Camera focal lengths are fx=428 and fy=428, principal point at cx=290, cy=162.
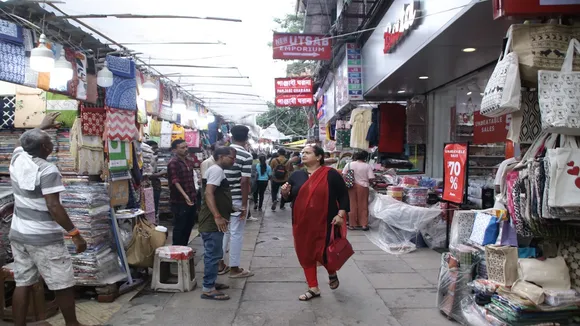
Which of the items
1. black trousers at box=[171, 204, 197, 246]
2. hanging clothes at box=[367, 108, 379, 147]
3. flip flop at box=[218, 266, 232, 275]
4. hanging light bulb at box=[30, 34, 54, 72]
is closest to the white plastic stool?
flip flop at box=[218, 266, 232, 275]

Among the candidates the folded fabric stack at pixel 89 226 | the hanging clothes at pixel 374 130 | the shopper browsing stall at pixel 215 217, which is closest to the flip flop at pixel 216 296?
the shopper browsing stall at pixel 215 217

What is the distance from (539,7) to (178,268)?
14.0 feet

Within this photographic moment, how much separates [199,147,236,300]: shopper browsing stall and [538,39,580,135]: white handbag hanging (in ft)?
10.5

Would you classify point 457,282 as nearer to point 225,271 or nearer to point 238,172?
point 238,172

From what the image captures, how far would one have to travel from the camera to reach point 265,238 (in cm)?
826

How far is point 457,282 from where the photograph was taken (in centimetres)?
404

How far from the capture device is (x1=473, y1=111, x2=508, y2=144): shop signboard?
6591 millimetres

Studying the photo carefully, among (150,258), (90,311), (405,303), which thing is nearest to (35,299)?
(90,311)

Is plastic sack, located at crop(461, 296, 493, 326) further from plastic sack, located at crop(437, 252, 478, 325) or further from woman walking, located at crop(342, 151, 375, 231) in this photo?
woman walking, located at crop(342, 151, 375, 231)

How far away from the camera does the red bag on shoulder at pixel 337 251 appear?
15.2 ft

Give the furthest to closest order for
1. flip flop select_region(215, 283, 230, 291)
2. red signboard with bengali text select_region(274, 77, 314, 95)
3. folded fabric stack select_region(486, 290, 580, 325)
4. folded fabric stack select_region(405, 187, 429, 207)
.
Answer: red signboard with bengali text select_region(274, 77, 314, 95), folded fabric stack select_region(405, 187, 429, 207), flip flop select_region(215, 283, 230, 291), folded fabric stack select_region(486, 290, 580, 325)

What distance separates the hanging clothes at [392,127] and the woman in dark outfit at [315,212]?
17.2 ft

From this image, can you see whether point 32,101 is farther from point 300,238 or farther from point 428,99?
point 428,99

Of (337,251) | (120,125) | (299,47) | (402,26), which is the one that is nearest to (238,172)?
(120,125)
